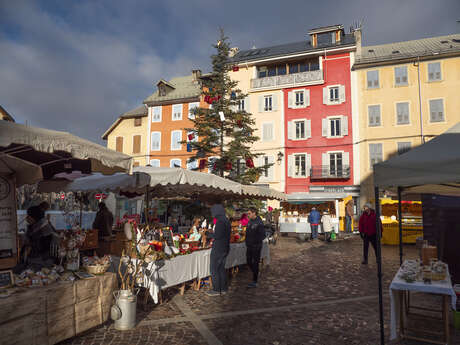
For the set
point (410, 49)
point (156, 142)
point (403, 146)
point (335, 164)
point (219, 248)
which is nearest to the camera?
point (219, 248)

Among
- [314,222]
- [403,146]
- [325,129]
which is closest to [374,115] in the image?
[403,146]

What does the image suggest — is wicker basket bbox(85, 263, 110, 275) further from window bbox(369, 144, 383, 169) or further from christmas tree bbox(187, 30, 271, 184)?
window bbox(369, 144, 383, 169)

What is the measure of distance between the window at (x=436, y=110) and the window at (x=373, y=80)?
13.0 ft

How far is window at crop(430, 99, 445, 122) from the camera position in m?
23.9

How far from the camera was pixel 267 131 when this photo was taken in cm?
2814

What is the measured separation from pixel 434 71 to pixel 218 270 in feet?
81.6

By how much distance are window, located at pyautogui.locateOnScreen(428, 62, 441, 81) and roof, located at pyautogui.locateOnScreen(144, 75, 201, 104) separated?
18542 millimetres

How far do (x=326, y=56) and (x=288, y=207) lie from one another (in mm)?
12498

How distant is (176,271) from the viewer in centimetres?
619

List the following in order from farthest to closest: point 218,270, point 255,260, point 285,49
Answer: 1. point 285,49
2. point 255,260
3. point 218,270

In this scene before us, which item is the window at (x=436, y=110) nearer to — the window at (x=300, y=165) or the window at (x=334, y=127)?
the window at (x=334, y=127)

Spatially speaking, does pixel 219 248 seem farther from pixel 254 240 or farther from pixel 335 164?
pixel 335 164

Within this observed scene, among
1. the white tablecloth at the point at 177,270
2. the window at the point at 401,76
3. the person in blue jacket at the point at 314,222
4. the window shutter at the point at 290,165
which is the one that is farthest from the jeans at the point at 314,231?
the window at the point at 401,76

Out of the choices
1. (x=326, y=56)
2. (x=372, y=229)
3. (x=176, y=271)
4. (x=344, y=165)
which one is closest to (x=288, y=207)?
(x=344, y=165)
